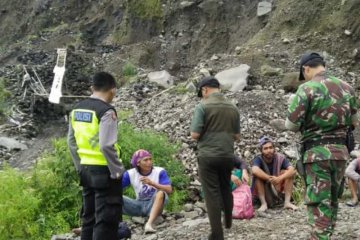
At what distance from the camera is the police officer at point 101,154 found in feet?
14.5

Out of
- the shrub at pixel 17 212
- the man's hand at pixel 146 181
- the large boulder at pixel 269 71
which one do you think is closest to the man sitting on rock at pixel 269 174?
the man's hand at pixel 146 181

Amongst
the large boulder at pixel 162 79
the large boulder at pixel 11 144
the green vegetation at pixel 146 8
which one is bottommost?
the large boulder at pixel 11 144

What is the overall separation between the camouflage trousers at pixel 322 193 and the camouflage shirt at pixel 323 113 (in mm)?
68

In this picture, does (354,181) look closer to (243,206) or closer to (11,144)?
(243,206)

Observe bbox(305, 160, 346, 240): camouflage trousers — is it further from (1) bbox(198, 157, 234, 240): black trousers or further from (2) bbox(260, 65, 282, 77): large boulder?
(2) bbox(260, 65, 282, 77): large boulder

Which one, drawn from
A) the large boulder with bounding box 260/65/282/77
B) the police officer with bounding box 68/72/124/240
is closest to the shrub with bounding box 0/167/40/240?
the police officer with bounding box 68/72/124/240

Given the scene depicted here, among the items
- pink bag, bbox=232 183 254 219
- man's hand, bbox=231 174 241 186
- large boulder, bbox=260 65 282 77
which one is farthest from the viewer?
large boulder, bbox=260 65 282 77

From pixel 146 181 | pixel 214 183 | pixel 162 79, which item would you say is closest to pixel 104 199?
pixel 214 183

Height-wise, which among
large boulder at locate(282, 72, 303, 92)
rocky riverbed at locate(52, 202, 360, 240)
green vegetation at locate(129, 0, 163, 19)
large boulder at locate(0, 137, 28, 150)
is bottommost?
rocky riverbed at locate(52, 202, 360, 240)

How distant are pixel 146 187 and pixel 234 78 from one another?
22.4 feet

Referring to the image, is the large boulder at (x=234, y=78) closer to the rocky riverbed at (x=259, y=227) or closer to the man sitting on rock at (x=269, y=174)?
the man sitting on rock at (x=269, y=174)

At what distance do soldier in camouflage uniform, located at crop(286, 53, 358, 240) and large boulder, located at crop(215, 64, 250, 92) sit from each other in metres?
7.87

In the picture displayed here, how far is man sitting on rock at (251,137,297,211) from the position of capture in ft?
21.4

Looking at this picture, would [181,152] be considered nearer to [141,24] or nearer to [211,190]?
[211,190]
